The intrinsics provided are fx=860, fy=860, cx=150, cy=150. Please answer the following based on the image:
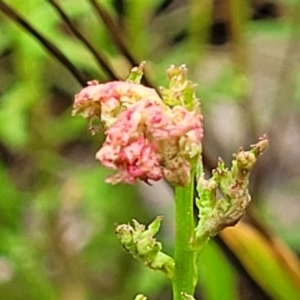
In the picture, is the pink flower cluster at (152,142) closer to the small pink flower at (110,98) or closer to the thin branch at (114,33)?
the small pink flower at (110,98)

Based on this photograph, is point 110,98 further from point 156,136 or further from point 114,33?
point 114,33

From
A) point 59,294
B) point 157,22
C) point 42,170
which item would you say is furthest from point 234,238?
point 157,22

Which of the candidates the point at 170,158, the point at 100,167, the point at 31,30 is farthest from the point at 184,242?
the point at 100,167

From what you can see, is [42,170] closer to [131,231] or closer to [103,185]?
[103,185]

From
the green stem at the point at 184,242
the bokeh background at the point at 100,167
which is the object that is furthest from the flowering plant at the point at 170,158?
the bokeh background at the point at 100,167

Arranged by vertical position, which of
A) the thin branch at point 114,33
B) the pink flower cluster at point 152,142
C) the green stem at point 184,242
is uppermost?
the pink flower cluster at point 152,142

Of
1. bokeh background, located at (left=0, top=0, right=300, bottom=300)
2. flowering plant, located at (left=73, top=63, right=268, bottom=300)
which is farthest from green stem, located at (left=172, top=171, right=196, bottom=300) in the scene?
bokeh background, located at (left=0, top=0, right=300, bottom=300)
